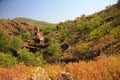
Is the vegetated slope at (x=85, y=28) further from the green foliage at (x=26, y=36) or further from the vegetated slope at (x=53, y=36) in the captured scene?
the green foliage at (x=26, y=36)

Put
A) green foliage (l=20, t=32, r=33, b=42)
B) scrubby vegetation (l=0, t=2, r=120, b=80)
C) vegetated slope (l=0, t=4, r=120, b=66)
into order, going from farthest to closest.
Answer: green foliage (l=20, t=32, r=33, b=42) → vegetated slope (l=0, t=4, r=120, b=66) → scrubby vegetation (l=0, t=2, r=120, b=80)

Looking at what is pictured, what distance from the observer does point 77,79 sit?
659 centimetres

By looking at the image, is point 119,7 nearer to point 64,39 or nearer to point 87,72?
point 64,39

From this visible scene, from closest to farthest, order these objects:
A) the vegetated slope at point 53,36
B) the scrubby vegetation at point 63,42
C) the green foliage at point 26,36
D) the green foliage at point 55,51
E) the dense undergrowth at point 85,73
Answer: the dense undergrowth at point 85,73 < the scrubby vegetation at point 63,42 < the vegetated slope at point 53,36 < the green foliage at point 55,51 < the green foliage at point 26,36

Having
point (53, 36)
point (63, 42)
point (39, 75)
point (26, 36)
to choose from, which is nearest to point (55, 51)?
point (63, 42)

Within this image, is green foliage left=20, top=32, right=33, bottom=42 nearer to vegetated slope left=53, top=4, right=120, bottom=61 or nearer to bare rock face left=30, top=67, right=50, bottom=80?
vegetated slope left=53, top=4, right=120, bottom=61

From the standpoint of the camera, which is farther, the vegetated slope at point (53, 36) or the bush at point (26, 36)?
the bush at point (26, 36)

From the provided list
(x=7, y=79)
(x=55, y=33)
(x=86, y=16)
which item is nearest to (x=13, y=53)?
(x=55, y=33)

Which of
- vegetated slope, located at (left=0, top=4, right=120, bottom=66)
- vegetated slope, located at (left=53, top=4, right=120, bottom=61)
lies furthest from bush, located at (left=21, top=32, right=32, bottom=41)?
vegetated slope, located at (left=53, top=4, right=120, bottom=61)

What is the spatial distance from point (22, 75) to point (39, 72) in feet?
1.53

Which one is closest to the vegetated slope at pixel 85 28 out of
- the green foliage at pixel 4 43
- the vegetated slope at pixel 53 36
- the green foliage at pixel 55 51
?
the vegetated slope at pixel 53 36

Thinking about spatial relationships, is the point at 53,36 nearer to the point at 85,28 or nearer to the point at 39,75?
the point at 85,28

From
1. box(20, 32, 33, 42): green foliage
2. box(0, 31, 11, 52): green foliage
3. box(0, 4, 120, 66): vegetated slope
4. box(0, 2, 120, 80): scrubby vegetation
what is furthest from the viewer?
box(20, 32, 33, 42): green foliage

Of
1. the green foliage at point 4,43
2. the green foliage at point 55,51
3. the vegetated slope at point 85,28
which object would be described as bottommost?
the green foliage at point 55,51
